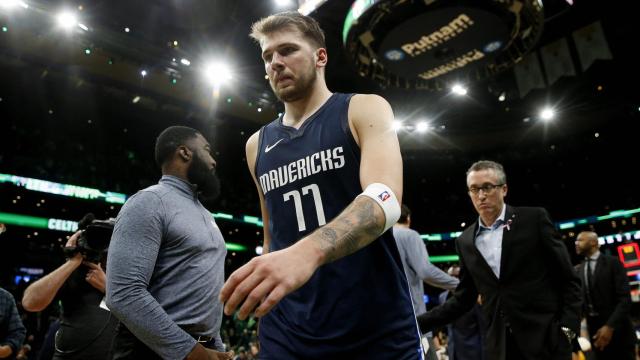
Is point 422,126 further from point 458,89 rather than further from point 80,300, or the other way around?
point 80,300

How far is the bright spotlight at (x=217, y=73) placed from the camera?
12.3 metres

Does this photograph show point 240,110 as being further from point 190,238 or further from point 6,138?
point 190,238

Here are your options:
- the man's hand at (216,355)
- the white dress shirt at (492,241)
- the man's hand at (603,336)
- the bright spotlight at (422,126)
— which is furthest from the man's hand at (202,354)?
the bright spotlight at (422,126)

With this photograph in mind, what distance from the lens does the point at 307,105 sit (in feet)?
6.01

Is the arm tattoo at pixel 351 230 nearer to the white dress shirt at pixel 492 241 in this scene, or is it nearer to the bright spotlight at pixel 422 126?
the white dress shirt at pixel 492 241

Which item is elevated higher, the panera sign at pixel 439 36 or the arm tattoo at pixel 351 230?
the panera sign at pixel 439 36

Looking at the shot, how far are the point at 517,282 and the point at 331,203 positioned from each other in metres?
1.80

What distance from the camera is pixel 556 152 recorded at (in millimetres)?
22281

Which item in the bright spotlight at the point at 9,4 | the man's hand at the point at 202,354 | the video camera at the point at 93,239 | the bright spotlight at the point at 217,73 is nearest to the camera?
the man's hand at the point at 202,354

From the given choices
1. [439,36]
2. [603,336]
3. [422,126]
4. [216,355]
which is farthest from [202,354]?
[422,126]

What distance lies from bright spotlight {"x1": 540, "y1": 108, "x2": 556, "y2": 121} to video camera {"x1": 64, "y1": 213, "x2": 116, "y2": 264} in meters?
18.2

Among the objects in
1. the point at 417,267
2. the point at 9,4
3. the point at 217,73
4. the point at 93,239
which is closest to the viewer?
the point at 93,239

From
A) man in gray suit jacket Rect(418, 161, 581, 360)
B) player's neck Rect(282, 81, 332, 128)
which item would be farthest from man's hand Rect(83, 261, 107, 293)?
man in gray suit jacket Rect(418, 161, 581, 360)

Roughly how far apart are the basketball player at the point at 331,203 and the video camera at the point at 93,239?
4.26ft
